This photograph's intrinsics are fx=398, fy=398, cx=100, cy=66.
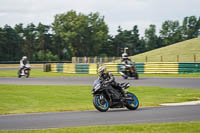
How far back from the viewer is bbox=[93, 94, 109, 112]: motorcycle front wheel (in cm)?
1203

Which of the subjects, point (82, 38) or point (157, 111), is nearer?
point (157, 111)

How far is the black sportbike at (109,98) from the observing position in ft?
39.6

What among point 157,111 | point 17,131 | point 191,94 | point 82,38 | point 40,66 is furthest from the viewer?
point 82,38

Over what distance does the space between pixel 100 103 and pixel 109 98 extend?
33 cm

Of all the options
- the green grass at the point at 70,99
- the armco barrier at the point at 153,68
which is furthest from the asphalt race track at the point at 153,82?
the armco barrier at the point at 153,68

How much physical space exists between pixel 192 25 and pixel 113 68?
325 ft

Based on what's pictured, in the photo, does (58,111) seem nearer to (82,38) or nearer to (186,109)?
(186,109)

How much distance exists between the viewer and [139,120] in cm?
1011

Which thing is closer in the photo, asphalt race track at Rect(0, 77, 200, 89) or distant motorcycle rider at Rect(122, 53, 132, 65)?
asphalt race track at Rect(0, 77, 200, 89)

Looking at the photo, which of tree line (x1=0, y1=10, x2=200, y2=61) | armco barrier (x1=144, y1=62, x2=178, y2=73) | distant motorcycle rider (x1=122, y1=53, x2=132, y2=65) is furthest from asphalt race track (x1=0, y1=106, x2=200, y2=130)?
tree line (x1=0, y1=10, x2=200, y2=61)

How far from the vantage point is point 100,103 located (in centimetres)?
1214

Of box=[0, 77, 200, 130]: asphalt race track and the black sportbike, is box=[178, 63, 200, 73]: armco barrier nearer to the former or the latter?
the black sportbike

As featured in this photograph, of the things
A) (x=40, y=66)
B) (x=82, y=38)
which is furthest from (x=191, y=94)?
(x=82, y=38)

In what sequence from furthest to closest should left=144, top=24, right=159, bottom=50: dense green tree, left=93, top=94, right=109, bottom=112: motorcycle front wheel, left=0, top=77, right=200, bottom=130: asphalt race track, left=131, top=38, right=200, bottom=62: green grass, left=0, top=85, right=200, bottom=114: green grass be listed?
left=144, top=24, right=159, bottom=50: dense green tree → left=131, top=38, right=200, bottom=62: green grass → left=0, top=85, right=200, bottom=114: green grass → left=93, top=94, right=109, bottom=112: motorcycle front wheel → left=0, top=77, right=200, bottom=130: asphalt race track
